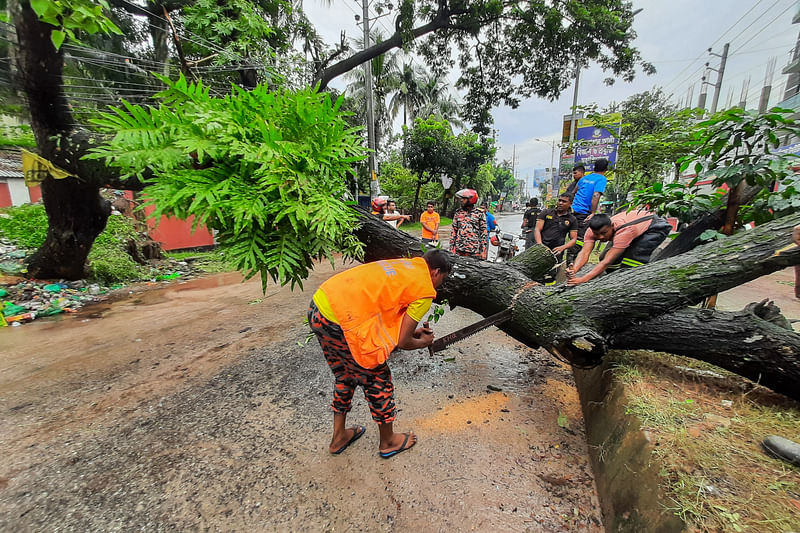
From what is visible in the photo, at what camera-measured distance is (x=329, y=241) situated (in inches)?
84.6

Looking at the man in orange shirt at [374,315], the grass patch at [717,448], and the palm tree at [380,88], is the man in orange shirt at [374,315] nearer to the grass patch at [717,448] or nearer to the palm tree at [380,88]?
the grass patch at [717,448]

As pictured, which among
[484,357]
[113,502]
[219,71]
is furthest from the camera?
[219,71]

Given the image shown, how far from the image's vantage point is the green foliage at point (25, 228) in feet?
22.0

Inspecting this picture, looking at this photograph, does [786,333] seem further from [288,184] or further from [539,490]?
[288,184]

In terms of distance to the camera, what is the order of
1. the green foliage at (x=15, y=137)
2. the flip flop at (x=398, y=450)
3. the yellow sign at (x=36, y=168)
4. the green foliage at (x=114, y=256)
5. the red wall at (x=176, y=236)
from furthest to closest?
the red wall at (x=176, y=236) → the green foliage at (x=114, y=256) → the green foliage at (x=15, y=137) → the yellow sign at (x=36, y=168) → the flip flop at (x=398, y=450)

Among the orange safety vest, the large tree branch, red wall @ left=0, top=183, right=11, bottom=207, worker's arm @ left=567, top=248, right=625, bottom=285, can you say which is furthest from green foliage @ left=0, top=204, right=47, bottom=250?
red wall @ left=0, top=183, right=11, bottom=207

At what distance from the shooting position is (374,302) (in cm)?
179

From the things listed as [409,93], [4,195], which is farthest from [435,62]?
[4,195]

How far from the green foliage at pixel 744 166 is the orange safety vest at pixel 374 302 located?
2543 mm

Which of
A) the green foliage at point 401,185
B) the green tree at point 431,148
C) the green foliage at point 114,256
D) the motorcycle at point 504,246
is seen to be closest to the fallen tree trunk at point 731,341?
the motorcycle at point 504,246

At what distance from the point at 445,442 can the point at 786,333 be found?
2223 mm

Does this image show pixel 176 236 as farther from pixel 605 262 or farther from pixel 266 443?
pixel 605 262

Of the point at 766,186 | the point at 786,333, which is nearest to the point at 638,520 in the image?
the point at 786,333

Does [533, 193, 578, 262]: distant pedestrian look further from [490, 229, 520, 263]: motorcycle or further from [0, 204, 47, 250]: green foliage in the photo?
[0, 204, 47, 250]: green foliage
